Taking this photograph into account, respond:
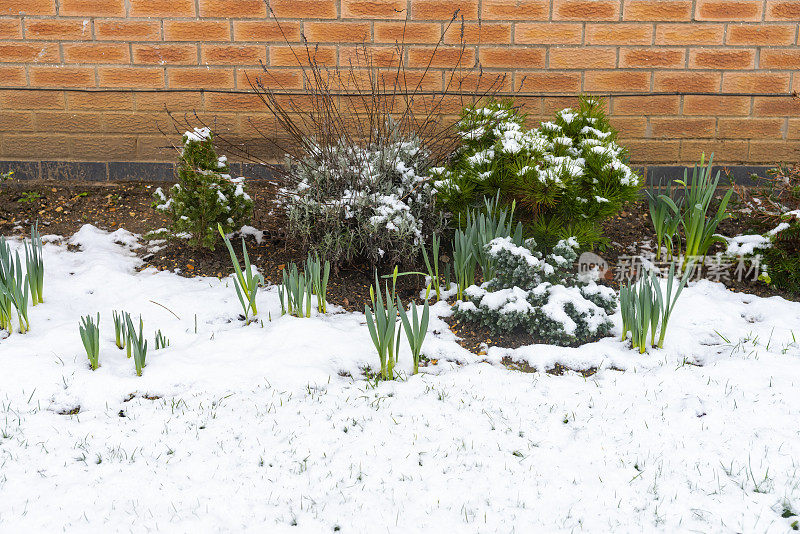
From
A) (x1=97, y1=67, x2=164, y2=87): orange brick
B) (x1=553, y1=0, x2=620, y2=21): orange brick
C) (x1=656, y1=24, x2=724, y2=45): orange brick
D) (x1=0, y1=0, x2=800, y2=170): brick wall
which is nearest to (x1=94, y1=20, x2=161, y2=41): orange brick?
(x1=0, y1=0, x2=800, y2=170): brick wall

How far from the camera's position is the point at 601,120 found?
3.71 m

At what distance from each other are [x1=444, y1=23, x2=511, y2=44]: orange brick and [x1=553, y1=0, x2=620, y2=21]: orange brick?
36 cm

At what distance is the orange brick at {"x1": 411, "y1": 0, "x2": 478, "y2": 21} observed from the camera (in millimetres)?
4273

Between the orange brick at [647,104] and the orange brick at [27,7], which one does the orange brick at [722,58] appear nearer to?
the orange brick at [647,104]

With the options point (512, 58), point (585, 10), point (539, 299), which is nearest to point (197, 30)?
point (512, 58)

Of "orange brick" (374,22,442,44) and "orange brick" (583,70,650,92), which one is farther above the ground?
"orange brick" (374,22,442,44)

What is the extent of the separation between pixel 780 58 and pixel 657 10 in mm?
928

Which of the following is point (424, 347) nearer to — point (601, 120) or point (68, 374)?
point (68, 374)

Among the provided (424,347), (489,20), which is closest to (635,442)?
(424,347)

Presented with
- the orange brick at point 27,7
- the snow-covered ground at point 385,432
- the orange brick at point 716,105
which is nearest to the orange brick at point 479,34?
the orange brick at point 716,105

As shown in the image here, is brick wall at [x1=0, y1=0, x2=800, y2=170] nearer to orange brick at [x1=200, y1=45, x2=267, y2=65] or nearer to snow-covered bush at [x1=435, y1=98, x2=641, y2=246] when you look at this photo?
orange brick at [x1=200, y1=45, x2=267, y2=65]

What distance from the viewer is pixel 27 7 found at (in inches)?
169

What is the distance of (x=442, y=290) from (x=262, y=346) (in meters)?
1.08

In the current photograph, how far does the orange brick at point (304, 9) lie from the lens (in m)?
4.29
